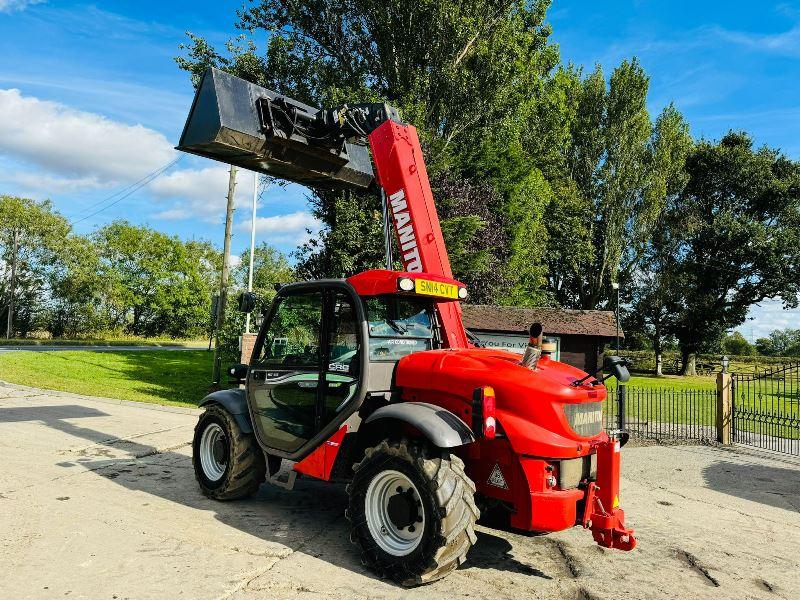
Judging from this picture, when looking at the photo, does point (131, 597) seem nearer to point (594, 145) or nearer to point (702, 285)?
point (594, 145)

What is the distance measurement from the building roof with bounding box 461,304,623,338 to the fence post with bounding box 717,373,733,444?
8.67 feet

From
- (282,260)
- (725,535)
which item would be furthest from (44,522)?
(282,260)

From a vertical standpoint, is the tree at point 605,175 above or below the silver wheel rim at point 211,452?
above

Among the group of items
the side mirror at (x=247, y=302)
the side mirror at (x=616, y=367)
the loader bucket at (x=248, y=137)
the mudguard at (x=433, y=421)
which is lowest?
the mudguard at (x=433, y=421)

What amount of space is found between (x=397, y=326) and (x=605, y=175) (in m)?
31.1

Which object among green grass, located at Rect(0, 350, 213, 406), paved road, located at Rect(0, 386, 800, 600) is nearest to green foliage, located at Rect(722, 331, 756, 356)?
green grass, located at Rect(0, 350, 213, 406)

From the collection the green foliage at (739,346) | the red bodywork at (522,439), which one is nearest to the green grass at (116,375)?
the red bodywork at (522,439)

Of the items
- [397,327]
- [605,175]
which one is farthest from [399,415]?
[605,175]

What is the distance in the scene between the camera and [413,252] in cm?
683

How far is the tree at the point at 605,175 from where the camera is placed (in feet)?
105

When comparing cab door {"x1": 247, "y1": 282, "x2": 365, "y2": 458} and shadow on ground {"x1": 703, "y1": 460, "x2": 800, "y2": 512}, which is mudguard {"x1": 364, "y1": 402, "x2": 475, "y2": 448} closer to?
cab door {"x1": 247, "y1": 282, "x2": 365, "y2": 458}

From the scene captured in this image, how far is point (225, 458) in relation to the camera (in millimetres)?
5828

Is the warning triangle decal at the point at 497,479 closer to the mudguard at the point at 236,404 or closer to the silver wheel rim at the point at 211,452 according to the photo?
the mudguard at the point at 236,404

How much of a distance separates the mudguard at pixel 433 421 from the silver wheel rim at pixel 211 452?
232 cm
